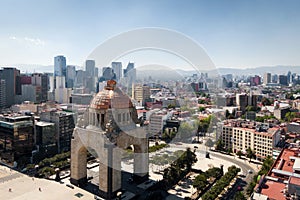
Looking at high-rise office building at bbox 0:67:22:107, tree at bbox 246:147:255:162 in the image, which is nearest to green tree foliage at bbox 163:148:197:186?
tree at bbox 246:147:255:162

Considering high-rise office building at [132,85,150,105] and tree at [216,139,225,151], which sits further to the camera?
high-rise office building at [132,85,150,105]

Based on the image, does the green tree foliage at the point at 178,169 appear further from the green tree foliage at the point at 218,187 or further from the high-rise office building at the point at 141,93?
the high-rise office building at the point at 141,93

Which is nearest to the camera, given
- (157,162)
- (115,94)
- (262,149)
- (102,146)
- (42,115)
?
(102,146)

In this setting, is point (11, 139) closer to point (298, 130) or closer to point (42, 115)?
point (42, 115)

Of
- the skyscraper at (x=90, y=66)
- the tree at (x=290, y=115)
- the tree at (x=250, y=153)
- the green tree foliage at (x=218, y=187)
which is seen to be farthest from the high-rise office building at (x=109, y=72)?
Answer: the tree at (x=290, y=115)

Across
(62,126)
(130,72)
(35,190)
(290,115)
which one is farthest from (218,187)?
(290,115)

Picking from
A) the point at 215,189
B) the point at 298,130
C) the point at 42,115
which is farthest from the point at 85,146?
the point at 298,130

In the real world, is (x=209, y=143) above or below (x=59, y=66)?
below

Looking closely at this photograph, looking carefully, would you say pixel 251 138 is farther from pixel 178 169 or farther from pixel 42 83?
pixel 42 83

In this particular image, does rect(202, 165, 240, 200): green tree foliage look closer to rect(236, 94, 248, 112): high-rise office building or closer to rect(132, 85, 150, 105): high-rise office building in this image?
rect(132, 85, 150, 105): high-rise office building
